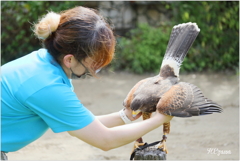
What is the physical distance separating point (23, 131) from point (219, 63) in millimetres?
5764

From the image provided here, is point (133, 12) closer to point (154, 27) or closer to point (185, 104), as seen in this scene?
point (154, 27)

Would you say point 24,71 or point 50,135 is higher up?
point 24,71

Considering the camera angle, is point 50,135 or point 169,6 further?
point 169,6

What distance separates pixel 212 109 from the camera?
198 centimetres

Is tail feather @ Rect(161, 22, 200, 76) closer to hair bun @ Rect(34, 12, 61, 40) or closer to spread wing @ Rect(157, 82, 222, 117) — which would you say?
spread wing @ Rect(157, 82, 222, 117)

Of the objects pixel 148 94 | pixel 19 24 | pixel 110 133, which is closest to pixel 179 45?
pixel 148 94

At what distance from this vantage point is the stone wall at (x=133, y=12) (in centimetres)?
710

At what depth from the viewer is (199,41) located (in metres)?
7.03

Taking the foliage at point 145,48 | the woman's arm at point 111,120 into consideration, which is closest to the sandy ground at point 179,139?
the foliage at point 145,48

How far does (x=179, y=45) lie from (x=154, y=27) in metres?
4.83

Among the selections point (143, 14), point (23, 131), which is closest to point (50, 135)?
point (23, 131)

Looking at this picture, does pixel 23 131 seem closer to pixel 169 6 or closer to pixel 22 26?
pixel 169 6

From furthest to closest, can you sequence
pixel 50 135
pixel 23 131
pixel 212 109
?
pixel 50 135 < pixel 212 109 < pixel 23 131

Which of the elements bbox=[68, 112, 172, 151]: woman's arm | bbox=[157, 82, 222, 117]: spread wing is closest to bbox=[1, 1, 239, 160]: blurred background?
bbox=[157, 82, 222, 117]: spread wing
